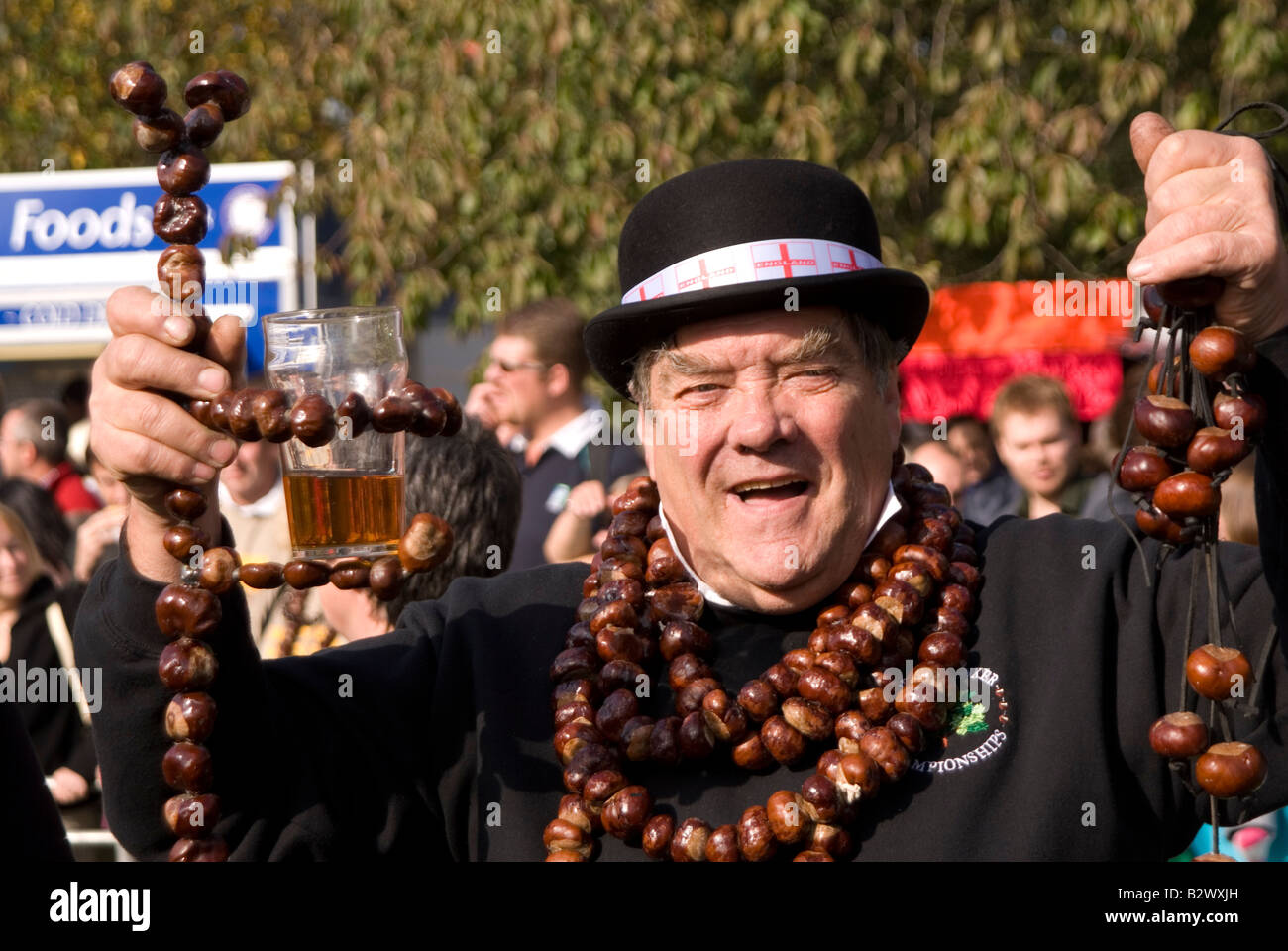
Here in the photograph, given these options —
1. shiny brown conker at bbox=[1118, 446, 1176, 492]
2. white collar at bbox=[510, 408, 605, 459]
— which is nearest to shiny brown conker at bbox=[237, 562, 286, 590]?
shiny brown conker at bbox=[1118, 446, 1176, 492]

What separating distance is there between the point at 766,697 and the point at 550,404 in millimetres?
3471

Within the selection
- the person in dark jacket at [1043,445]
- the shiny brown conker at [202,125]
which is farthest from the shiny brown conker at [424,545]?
the person in dark jacket at [1043,445]

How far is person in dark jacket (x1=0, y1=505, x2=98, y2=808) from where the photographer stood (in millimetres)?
5270

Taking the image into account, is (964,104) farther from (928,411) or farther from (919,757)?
(919,757)

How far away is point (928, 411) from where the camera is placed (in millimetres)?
8008

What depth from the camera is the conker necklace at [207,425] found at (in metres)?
1.85

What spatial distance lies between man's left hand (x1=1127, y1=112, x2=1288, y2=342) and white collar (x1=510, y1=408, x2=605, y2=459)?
399cm

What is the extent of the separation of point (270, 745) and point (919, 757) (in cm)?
112

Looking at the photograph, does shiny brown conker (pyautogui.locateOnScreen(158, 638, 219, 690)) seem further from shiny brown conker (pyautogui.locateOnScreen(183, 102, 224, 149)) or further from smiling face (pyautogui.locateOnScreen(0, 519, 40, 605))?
smiling face (pyautogui.locateOnScreen(0, 519, 40, 605))

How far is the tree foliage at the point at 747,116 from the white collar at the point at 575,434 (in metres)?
2.34

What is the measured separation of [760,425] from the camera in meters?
2.57

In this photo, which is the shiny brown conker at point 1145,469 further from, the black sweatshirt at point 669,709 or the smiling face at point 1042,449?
the smiling face at point 1042,449
